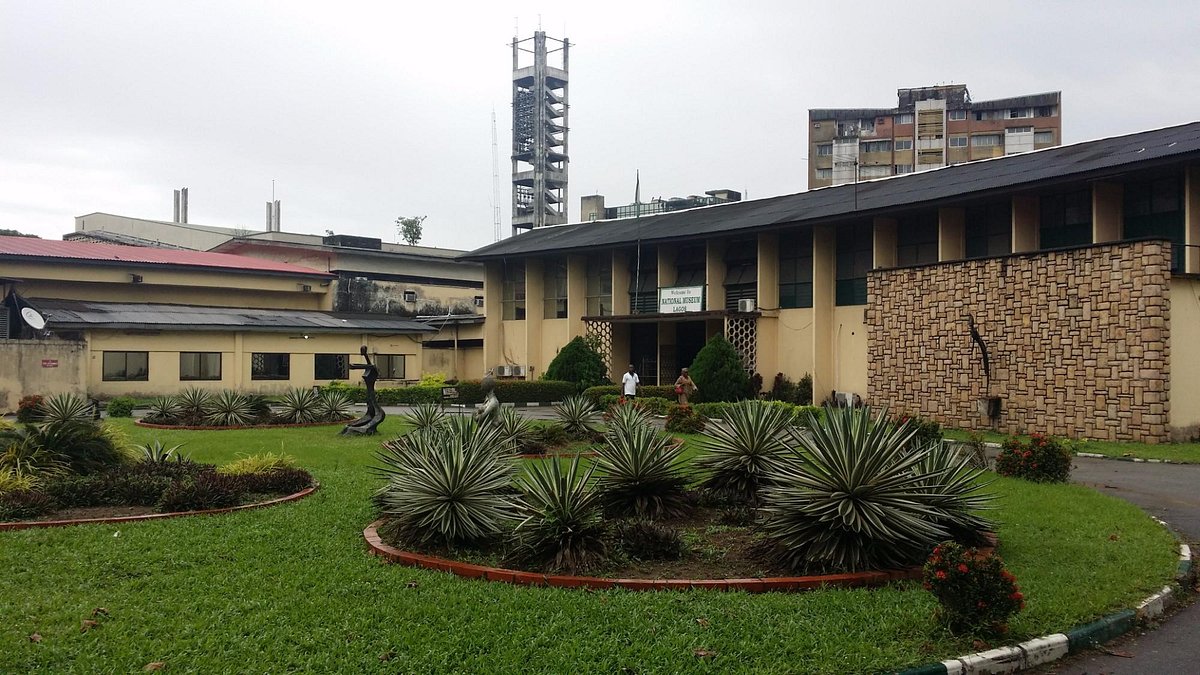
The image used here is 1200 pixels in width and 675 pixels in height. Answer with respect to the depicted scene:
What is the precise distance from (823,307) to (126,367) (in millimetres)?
26294

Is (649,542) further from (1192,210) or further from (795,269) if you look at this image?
(795,269)

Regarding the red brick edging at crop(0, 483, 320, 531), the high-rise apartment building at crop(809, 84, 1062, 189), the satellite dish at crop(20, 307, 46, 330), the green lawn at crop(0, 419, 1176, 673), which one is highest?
the high-rise apartment building at crop(809, 84, 1062, 189)

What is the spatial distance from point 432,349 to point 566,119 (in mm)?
52356

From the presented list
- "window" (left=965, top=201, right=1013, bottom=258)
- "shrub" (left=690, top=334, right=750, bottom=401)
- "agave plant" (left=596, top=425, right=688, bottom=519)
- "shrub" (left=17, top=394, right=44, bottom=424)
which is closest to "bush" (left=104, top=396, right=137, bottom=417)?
"shrub" (left=17, top=394, right=44, bottom=424)

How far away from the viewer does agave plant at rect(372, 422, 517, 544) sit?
894cm

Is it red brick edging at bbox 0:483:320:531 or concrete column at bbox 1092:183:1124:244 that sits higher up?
concrete column at bbox 1092:183:1124:244

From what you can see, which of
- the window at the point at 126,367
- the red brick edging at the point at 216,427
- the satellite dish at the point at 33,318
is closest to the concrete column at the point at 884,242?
the red brick edging at the point at 216,427

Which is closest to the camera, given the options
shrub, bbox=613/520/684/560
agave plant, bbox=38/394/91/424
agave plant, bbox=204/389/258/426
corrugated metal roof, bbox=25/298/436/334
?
shrub, bbox=613/520/684/560

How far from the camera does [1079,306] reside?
21.4 metres

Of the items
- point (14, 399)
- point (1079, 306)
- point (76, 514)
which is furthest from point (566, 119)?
point (76, 514)

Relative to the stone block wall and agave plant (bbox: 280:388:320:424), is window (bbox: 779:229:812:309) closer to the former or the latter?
the stone block wall

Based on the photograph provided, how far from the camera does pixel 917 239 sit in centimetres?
3041

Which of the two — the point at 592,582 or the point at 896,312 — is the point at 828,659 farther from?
the point at 896,312

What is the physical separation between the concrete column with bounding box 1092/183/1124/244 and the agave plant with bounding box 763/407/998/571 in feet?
62.2
